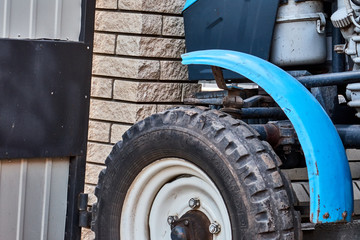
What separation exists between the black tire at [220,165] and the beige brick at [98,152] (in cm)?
111

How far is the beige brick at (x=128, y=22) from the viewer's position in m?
4.91

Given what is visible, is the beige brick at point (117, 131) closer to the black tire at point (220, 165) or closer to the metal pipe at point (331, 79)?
the black tire at point (220, 165)

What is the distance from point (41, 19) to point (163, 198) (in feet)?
4.94

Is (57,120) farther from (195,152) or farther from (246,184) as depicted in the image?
(246,184)

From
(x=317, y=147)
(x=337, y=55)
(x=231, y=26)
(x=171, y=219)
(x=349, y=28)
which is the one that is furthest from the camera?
(x=231, y=26)

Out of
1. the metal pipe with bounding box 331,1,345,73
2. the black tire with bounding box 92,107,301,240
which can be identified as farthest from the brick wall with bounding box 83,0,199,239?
the metal pipe with bounding box 331,1,345,73

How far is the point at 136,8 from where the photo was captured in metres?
4.92

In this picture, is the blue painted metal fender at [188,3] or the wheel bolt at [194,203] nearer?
the wheel bolt at [194,203]

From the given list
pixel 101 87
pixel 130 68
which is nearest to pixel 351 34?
pixel 130 68

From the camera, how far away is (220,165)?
10.8 feet

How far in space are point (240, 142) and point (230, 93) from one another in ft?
1.68

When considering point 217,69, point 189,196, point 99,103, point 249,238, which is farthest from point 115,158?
point 99,103

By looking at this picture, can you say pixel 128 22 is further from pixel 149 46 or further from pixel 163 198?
pixel 163 198

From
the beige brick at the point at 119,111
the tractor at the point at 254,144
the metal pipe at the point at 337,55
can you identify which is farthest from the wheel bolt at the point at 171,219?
the beige brick at the point at 119,111
